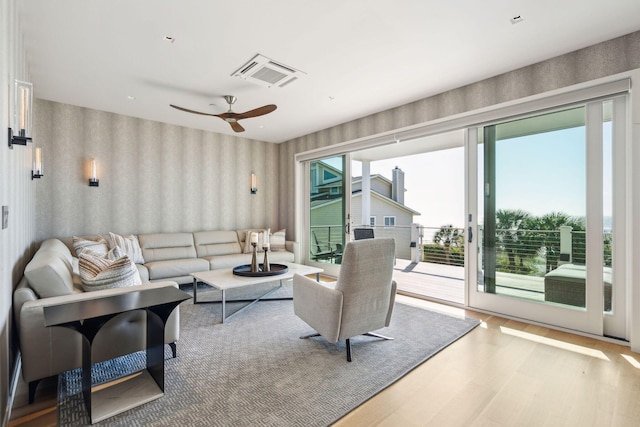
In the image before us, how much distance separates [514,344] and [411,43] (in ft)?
9.19

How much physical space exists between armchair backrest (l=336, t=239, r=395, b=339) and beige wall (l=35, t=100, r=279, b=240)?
3.92 meters

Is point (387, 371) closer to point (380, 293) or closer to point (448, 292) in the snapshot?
point (380, 293)

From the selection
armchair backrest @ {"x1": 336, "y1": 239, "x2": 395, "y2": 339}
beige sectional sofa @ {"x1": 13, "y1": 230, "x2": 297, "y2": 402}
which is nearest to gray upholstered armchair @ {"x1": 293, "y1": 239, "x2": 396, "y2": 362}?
armchair backrest @ {"x1": 336, "y1": 239, "x2": 395, "y2": 339}

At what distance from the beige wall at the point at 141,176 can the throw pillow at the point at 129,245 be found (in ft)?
1.35

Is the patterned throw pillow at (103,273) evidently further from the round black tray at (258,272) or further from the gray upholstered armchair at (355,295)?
the gray upholstered armchair at (355,295)

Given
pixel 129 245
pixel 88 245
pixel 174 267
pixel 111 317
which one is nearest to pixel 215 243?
pixel 174 267

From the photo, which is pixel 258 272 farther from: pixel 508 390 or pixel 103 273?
pixel 508 390

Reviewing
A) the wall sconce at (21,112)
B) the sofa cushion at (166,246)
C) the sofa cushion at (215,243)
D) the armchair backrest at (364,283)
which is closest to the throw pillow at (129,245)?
the sofa cushion at (166,246)

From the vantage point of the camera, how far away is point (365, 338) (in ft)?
9.02

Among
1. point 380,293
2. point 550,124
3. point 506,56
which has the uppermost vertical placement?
point 506,56

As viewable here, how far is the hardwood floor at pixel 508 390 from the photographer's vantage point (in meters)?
1.70

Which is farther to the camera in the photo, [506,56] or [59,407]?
[506,56]

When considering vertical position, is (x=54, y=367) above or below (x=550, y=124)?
below

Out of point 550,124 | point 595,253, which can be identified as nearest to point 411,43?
point 550,124
